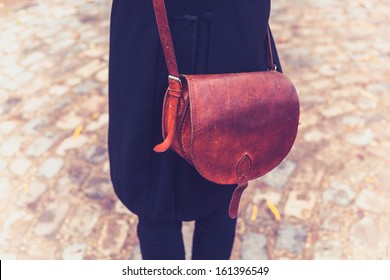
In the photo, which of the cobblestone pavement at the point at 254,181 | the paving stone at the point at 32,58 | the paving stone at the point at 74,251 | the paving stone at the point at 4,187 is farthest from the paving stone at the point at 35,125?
the paving stone at the point at 74,251

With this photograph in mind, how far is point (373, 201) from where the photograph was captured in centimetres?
280

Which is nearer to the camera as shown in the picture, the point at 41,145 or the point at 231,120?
the point at 231,120

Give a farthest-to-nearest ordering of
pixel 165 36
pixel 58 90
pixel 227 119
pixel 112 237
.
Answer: pixel 58 90 < pixel 112 237 < pixel 227 119 < pixel 165 36

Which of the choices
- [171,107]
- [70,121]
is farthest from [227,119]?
[70,121]

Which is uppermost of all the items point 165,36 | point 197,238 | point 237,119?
point 165,36

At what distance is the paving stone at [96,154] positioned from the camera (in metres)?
3.10

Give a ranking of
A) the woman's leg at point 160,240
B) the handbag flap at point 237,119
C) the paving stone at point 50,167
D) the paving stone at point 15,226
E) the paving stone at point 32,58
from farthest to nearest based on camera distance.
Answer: the paving stone at point 32,58 → the paving stone at point 50,167 → the paving stone at point 15,226 → the woman's leg at point 160,240 → the handbag flap at point 237,119

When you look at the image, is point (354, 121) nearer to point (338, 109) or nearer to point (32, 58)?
point (338, 109)

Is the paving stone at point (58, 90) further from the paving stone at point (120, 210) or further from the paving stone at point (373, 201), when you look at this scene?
the paving stone at point (373, 201)

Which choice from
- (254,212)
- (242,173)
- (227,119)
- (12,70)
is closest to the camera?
(227,119)

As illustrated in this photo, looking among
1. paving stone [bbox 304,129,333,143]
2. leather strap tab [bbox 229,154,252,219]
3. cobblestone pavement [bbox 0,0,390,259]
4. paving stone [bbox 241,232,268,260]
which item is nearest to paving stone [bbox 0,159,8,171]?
cobblestone pavement [bbox 0,0,390,259]

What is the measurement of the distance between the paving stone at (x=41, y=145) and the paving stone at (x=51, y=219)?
50 centimetres

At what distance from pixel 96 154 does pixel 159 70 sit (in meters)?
1.85

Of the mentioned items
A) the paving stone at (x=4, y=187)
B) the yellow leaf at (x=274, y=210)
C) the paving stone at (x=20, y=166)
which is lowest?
the yellow leaf at (x=274, y=210)
